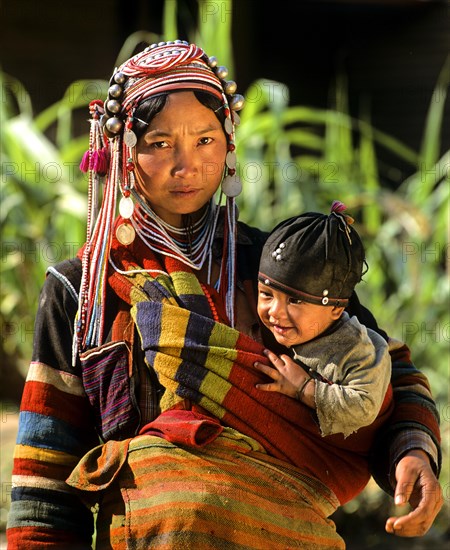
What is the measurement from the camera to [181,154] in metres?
2.11

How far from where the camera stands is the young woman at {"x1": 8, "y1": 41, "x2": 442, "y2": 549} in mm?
1979

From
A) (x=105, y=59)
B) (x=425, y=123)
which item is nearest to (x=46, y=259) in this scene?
(x=105, y=59)

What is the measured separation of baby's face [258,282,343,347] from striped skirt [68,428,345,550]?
0.23 meters

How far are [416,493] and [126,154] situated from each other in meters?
0.96

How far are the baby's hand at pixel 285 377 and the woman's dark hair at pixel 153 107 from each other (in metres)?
0.57

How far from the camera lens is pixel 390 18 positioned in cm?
785

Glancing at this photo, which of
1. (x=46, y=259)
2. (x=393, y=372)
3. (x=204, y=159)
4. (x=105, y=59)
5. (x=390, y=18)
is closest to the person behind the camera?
(x=204, y=159)

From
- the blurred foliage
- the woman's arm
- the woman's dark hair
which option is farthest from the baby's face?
the blurred foliage

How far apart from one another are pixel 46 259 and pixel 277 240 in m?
2.45

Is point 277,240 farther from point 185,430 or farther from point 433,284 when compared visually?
point 433,284

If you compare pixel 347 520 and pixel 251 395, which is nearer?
pixel 251 395

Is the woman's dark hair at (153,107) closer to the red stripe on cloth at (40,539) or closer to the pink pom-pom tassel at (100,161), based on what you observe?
the pink pom-pom tassel at (100,161)

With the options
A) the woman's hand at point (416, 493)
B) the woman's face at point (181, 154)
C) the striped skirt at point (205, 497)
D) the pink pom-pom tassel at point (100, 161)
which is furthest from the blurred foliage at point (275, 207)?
the woman's hand at point (416, 493)

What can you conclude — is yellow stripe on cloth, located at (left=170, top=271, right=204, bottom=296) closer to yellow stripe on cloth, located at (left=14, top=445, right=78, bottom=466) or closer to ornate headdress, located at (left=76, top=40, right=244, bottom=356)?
ornate headdress, located at (left=76, top=40, right=244, bottom=356)
